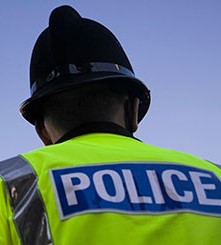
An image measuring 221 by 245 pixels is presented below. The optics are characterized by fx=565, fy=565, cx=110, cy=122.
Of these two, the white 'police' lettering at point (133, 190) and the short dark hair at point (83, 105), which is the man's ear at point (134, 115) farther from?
the white 'police' lettering at point (133, 190)

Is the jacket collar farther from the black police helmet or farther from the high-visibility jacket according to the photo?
the black police helmet

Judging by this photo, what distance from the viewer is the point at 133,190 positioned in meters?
2.42

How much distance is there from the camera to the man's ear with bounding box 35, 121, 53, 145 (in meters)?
3.13

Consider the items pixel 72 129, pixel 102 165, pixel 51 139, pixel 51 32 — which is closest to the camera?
pixel 102 165

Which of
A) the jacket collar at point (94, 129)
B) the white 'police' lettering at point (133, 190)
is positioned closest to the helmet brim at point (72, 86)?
the jacket collar at point (94, 129)

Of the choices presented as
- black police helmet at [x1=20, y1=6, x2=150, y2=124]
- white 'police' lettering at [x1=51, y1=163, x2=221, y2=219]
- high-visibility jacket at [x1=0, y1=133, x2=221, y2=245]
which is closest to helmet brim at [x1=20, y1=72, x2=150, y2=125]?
black police helmet at [x1=20, y1=6, x2=150, y2=124]

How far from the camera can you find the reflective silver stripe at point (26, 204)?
2.27 metres

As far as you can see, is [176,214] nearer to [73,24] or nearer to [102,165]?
[102,165]

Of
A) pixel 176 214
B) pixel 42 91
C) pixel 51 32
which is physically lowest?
pixel 176 214

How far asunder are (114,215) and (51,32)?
4.50 feet

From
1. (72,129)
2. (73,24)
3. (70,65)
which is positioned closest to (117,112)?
(72,129)

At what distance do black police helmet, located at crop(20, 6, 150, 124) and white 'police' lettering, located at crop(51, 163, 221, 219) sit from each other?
0.73 meters

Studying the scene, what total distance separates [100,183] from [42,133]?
34.2 inches

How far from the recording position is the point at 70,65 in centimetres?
321
